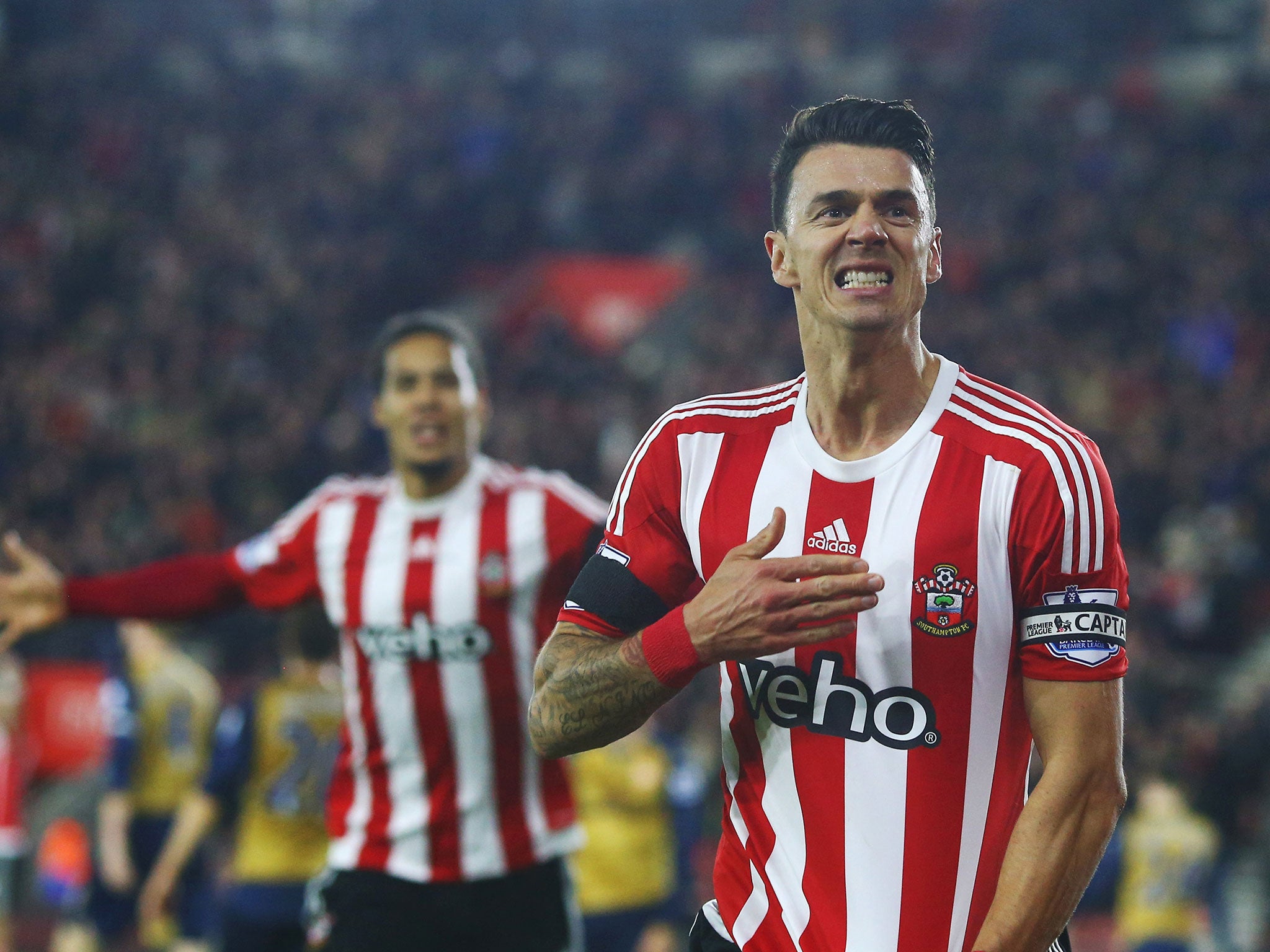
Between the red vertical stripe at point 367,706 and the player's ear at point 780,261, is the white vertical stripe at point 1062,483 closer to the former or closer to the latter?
the player's ear at point 780,261

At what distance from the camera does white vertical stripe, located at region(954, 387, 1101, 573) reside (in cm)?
233

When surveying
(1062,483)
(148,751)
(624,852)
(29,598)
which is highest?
(1062,483)

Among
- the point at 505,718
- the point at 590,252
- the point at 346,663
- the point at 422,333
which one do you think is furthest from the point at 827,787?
the point at 590,252

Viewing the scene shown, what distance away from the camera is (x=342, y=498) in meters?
4.46

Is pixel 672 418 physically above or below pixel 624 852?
above

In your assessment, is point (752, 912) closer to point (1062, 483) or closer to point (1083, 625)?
point (1083, 625)

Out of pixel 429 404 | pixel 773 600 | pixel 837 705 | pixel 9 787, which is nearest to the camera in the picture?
pixel 773 600

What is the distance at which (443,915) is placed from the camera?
3957mm

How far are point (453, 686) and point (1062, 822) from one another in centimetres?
218

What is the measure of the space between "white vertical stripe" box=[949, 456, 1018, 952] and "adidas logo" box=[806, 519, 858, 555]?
9.7 inches

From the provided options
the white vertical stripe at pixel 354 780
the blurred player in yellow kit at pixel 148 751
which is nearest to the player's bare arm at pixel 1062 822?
the white vertical stripe at pixel 354 780

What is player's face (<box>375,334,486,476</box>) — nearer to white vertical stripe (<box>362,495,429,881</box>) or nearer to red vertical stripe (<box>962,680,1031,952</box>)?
white vertical stripe (<box>362,495,429,881</box>)

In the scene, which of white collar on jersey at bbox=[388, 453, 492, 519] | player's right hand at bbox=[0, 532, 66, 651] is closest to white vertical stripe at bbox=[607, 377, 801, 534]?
white collar on jersey at bbox=[388, 453, 492, 519]

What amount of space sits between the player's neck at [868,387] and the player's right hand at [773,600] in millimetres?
370
